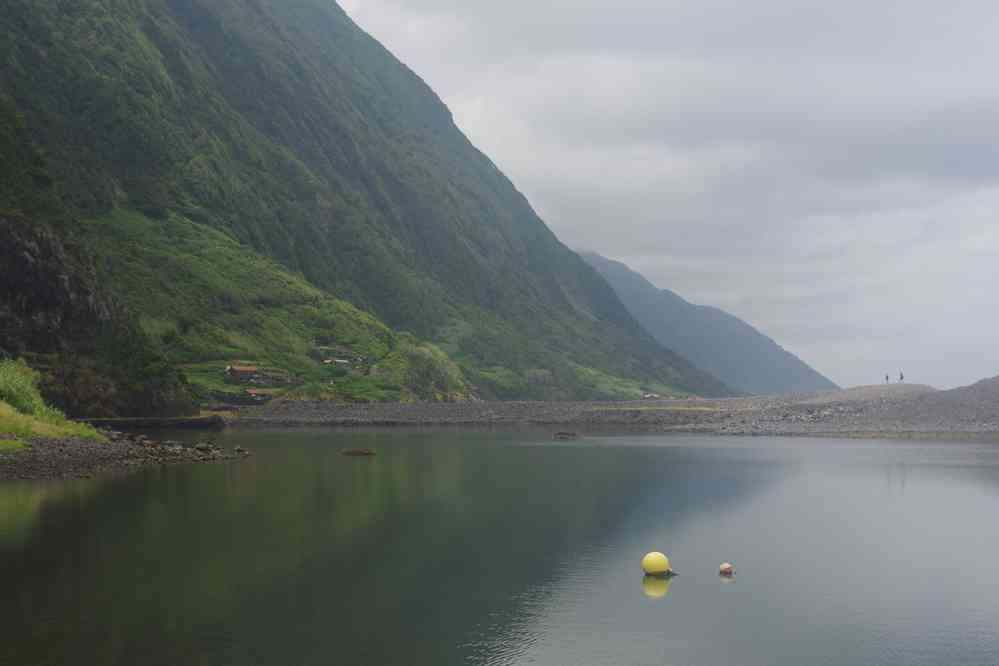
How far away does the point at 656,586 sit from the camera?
1547 inches

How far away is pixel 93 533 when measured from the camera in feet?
155

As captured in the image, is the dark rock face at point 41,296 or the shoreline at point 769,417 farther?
the shoreline at point 769,417

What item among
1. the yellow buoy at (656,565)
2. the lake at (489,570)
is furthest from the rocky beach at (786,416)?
the yellow buoy at (656,565)

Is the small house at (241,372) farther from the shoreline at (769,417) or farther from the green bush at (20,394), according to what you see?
the green bush at (20,394)

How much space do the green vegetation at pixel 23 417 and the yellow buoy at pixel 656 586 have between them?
55.6 m

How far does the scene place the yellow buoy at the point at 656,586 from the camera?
37.8 meters

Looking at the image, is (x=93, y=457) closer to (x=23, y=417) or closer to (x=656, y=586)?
(x=23, y=417)

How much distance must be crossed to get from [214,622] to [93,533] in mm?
18870

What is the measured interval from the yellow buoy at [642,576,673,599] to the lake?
19cm

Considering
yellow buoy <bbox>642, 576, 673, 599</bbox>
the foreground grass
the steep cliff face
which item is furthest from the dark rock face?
yellow buoy <bbox>642, 576, 673, 599</bbox>

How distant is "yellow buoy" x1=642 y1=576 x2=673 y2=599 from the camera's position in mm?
37781

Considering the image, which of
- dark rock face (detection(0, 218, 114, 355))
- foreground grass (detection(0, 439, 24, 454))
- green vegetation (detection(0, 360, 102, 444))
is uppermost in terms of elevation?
dark rock face (detection(0, 218, 114, 355))

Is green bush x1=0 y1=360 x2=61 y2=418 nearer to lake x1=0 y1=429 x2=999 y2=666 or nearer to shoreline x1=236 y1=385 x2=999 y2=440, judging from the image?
lake x1=0 y1=429 x2=999 y2=666

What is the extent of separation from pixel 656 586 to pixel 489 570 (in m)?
7.67
